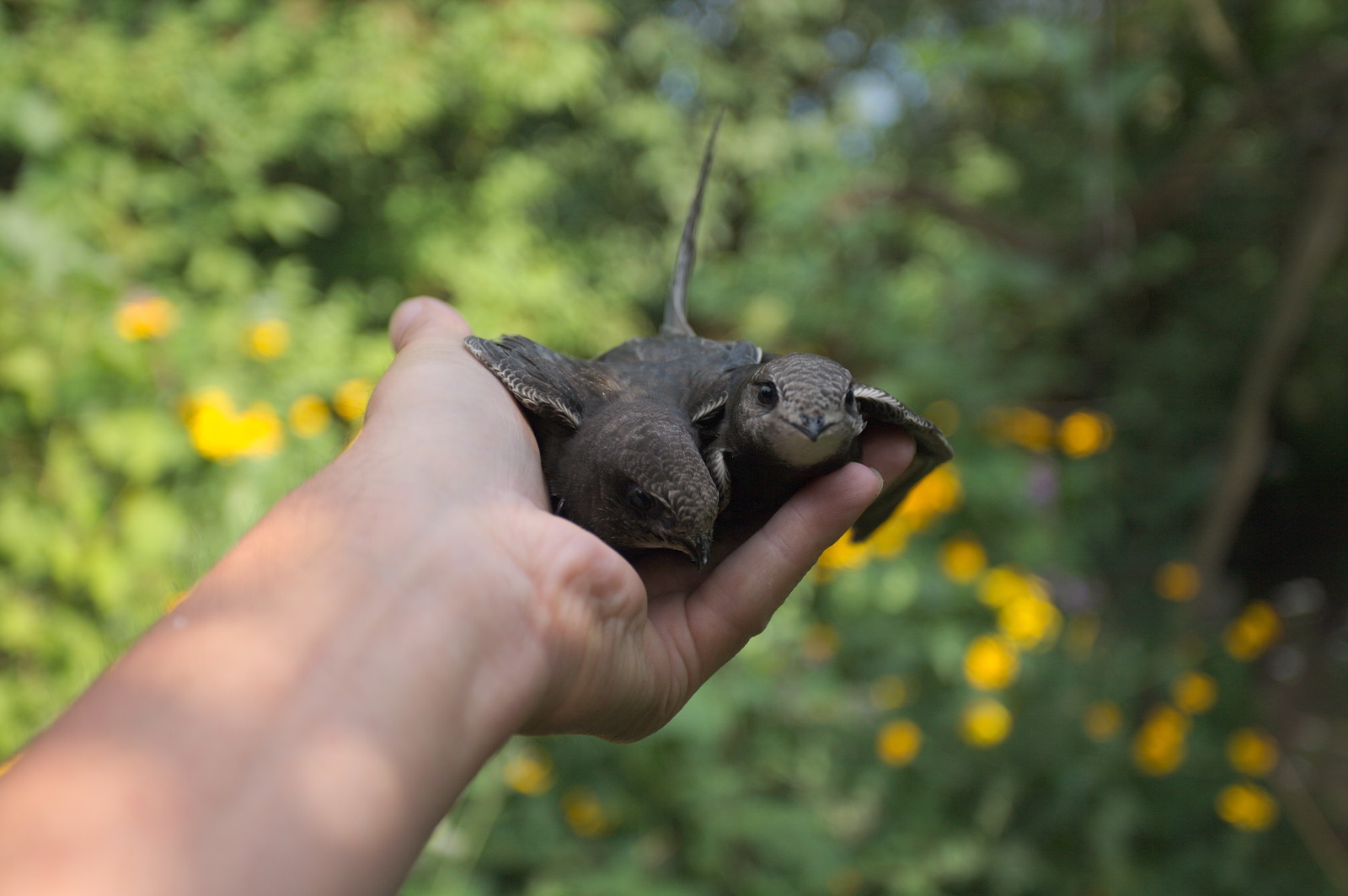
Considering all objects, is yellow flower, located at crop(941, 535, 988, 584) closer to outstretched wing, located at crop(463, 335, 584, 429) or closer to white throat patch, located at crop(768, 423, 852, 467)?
white throat patch, located at crop(768, 423, 852, 467)

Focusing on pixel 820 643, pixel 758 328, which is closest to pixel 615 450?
pixel 820 643

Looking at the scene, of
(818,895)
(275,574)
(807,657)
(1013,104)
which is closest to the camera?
(275,574)

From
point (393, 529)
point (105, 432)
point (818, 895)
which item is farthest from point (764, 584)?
point (105, 432)

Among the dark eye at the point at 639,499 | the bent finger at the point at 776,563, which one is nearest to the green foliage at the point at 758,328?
the bent finger at the point at 776,563

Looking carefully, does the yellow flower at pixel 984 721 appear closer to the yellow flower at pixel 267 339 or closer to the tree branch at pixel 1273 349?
the tree branch at pixel 1273 349

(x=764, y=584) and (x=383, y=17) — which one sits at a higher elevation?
(x=383, y=17)

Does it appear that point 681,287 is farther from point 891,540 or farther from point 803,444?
point 891,540

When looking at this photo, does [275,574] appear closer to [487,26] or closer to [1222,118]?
[487,26]
